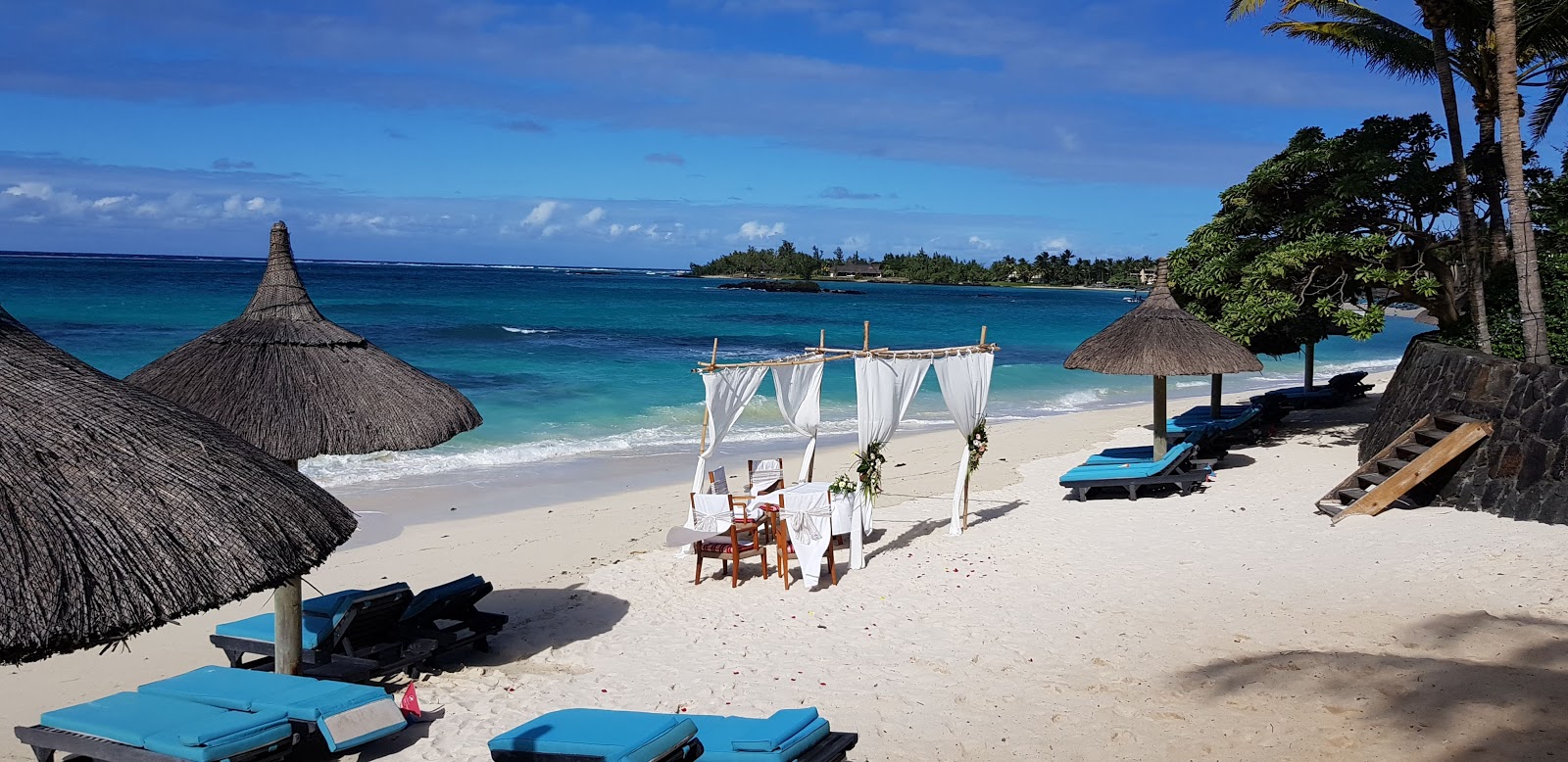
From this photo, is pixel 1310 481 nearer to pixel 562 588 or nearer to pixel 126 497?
pixel 562 588

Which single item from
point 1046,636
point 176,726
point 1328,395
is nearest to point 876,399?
point 1046,636

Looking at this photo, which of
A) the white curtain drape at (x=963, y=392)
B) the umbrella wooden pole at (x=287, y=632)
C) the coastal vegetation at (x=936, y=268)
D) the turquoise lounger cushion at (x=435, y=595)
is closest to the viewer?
the umbrella wooden pole at (x=287, y=632)

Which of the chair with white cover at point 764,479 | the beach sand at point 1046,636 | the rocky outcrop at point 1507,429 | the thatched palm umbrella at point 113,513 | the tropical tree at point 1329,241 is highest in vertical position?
the tropical tree at point 1329,241

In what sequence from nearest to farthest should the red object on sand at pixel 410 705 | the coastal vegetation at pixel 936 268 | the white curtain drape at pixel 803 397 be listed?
the red object on sand at pixel 410 705 < the white curtain drape at pixel 803 397 < the coastal vegetation at pixel 936 268

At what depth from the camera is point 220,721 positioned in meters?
4.77

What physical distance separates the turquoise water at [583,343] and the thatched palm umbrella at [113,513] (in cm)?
974

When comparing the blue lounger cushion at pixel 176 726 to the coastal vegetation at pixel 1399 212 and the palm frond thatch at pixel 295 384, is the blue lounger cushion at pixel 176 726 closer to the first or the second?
the palm frond thatch at pixel 295 384

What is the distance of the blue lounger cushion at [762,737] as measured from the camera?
14.6 ft

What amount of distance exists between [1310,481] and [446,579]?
8531 mm

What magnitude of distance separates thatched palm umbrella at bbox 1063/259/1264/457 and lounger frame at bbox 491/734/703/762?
328 inches

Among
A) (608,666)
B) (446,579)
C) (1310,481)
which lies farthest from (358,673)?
(1310,481)

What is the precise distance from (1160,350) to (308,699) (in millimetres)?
9542

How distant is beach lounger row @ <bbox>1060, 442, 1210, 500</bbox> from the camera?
433 inches

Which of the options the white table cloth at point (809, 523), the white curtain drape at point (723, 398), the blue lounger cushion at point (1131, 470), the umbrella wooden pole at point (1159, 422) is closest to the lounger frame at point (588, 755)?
the white table cloth at point (809, 523)
